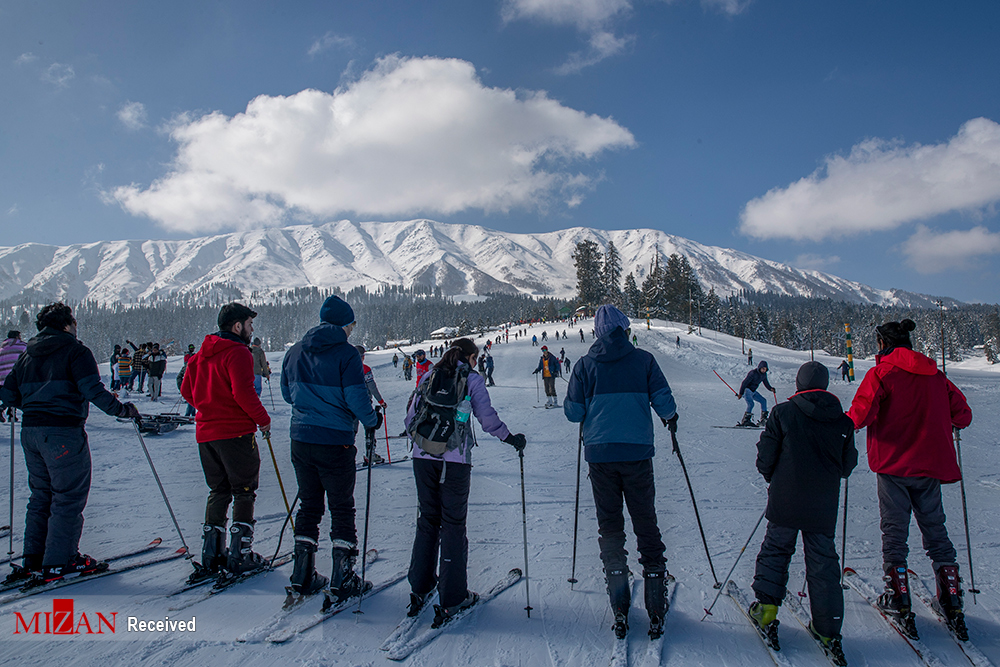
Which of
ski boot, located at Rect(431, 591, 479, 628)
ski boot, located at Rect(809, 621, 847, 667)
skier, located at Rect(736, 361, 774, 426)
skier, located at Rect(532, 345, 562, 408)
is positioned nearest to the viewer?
ski boot, located at Rect(809, 621, 847, 667)

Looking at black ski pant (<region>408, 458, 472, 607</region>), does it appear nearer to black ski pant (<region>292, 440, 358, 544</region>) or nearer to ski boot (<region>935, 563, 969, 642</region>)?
black ski pant (<region>292, 440, 358, 544</region>)

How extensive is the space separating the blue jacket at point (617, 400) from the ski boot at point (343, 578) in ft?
5.74

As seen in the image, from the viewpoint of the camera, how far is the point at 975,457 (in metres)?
8.16

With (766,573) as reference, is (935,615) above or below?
below

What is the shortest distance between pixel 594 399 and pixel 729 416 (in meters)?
10.8

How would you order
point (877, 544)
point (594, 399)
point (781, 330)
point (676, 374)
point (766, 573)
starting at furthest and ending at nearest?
point (781, 330), point (676, 374), point (877, 544), point (594, 399), point (766, 573)

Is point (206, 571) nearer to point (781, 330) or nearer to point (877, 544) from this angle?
point (877, 544)

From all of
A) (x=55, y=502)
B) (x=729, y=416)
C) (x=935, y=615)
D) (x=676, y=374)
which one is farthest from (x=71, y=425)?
(x=676, y=374)

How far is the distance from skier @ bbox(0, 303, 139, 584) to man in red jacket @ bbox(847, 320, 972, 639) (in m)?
5.37

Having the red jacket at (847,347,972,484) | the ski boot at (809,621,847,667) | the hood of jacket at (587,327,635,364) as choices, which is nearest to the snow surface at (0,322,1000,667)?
the ski boot at (809,621,847,667)

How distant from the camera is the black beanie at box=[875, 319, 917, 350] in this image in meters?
3.43

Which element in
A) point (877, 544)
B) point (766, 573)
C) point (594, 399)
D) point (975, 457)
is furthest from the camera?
point (975, 457)

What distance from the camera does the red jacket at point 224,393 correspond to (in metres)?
3.66

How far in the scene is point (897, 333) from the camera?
3.46 metres
